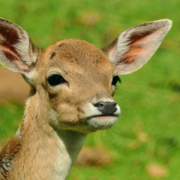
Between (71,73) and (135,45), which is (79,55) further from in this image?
(135,45)

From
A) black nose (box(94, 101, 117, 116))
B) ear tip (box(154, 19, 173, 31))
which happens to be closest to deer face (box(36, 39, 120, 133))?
black nose (box(94, 101, 117, 116))

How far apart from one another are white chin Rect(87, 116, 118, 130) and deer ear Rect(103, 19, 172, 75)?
4.22 ft

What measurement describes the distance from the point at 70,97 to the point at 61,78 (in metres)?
0.25

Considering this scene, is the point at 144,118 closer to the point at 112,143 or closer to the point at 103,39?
the point at 112,143

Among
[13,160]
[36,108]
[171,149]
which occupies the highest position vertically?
[36,108]

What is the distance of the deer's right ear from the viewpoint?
510 cm

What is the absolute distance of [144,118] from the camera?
869 centimetres

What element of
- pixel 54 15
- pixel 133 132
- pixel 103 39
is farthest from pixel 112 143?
pixel 54 15

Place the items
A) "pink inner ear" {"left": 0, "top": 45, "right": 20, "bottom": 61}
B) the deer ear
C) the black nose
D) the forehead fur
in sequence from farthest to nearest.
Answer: the deer ear
"pink inner ear" {"left": 0, "top": 45, "right": 20, "bottom": 61}
the forehead fur
the black nose

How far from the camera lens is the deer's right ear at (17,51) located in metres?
5.10

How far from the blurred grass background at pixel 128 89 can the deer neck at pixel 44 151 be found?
2.48 ft

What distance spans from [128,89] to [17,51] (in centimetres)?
442

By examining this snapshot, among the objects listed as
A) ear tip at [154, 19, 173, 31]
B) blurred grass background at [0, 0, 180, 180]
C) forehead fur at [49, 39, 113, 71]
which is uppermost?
ear tip at [154, 19, 173, 31]

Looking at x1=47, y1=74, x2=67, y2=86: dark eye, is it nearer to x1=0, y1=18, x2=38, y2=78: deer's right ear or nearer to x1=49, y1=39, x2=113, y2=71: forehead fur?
x1=49, y1=39, x2=113, y2=71: forehead fur
